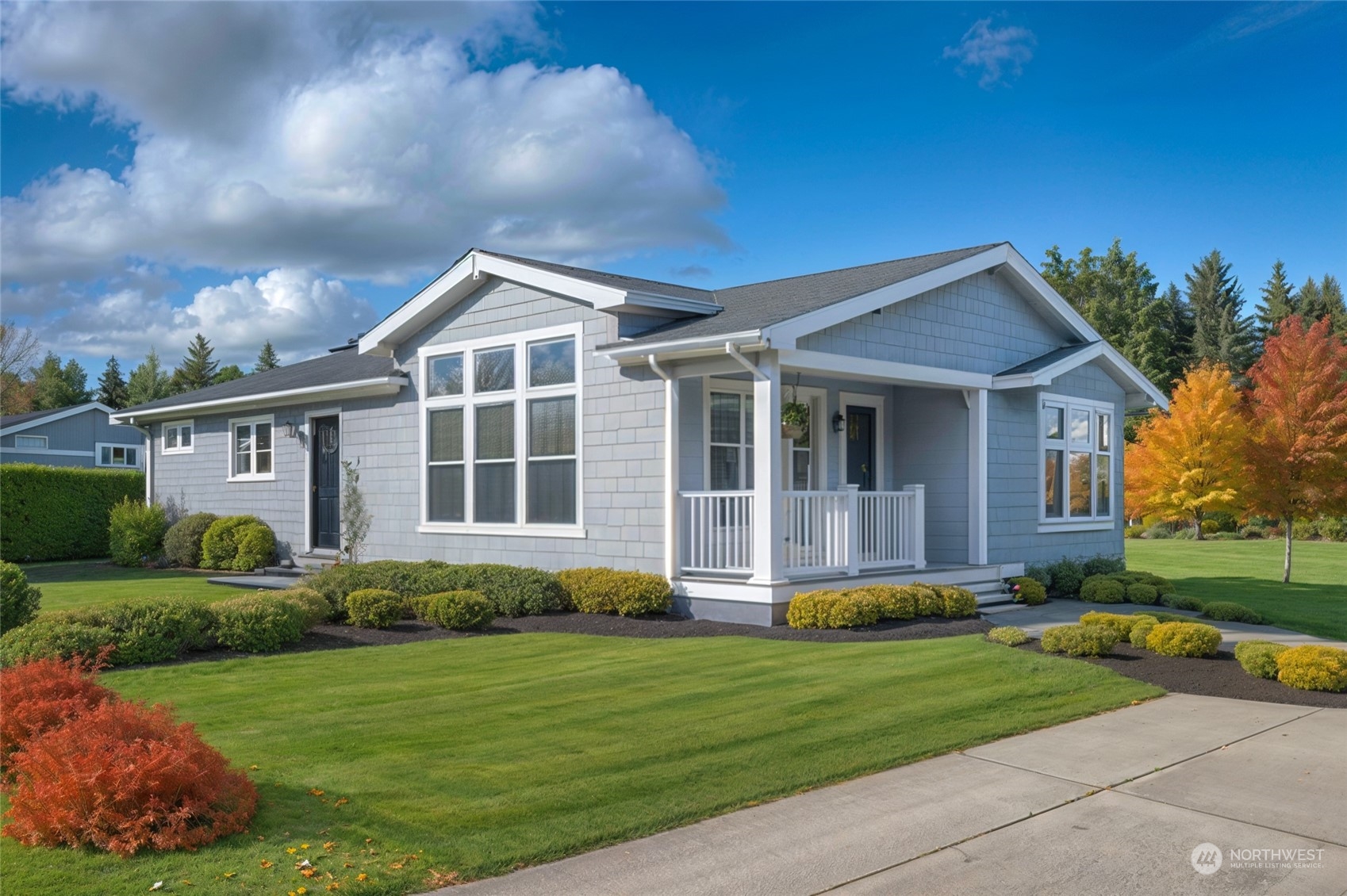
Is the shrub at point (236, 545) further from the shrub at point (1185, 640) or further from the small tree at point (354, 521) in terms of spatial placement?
the shrub at point (1185, 640)

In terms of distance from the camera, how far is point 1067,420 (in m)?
15.6

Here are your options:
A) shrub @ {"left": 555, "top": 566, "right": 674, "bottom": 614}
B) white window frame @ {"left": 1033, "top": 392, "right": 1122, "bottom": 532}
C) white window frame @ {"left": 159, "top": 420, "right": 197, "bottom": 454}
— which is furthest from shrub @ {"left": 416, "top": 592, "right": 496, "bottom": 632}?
white window frame @ {"left": 159, "top": 420, "right": 197, "bottom": 454}

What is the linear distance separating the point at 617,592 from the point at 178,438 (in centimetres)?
1418

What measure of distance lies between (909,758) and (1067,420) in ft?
36.3

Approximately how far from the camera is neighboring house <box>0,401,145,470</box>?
38.0 metres

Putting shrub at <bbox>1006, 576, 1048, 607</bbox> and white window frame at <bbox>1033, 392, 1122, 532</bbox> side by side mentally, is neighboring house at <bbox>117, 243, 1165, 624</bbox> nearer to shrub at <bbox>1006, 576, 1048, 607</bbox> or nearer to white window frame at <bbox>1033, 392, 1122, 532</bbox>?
white window frame at <bbox>1033, 392, 1122, 532</bbox>

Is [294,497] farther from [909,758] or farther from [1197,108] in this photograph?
[1197,108]

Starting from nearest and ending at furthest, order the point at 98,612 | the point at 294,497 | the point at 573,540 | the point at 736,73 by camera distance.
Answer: the point at 98,612 < the point at 573,540 < the point at 736,73 < the point at 294,497

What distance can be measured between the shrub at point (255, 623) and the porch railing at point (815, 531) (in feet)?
14.7

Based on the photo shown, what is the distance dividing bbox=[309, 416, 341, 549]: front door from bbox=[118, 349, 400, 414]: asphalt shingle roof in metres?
0.86

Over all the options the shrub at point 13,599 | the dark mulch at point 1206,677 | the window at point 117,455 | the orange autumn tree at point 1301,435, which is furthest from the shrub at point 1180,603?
the window at point 117,455

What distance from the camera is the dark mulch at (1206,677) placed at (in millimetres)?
7711

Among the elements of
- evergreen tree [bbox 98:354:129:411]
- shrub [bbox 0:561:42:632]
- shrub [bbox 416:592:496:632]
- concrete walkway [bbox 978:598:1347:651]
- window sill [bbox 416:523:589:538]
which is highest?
evergreen tree [bbox 98:354:129:411]

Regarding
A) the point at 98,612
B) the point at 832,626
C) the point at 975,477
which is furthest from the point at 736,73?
the point at 98,612
